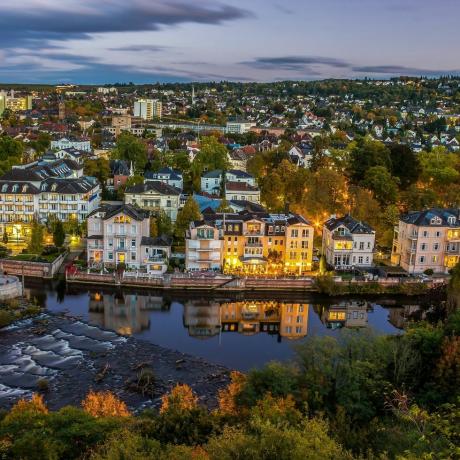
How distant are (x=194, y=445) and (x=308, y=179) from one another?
124 ft

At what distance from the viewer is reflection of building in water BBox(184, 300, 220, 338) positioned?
32.3 m

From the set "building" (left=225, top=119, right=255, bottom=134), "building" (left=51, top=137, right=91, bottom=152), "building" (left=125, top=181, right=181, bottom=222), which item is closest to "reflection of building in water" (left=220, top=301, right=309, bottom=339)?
"building" (left=125, top=181, right=181, bottom=222)

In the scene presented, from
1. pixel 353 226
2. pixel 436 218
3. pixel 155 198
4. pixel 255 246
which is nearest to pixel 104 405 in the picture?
pixel 255 246

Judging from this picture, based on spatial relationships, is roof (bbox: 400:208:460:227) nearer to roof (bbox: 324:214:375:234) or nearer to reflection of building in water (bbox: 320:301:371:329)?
roof (bbox: 324:214:375:234)

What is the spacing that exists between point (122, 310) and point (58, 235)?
10.8m

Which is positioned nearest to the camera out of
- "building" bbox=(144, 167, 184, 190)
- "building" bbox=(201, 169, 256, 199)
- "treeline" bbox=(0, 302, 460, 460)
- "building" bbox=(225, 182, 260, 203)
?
"treeline" bbox=(0, 302, 460, 460)

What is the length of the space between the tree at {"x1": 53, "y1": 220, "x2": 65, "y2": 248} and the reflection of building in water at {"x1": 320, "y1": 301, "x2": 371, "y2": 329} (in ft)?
64.9

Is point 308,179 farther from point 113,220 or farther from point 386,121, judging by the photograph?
point 386,121

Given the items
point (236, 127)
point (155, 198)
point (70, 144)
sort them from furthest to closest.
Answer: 1. point (236, 127)
2. point (70, 144)
3. point (155, 198)

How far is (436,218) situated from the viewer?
41.4 m

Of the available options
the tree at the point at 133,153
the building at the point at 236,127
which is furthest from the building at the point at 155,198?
the building at the point at 236,127

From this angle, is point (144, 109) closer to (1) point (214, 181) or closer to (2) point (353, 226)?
(1) point (214, 181)

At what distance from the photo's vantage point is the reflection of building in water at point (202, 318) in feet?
106

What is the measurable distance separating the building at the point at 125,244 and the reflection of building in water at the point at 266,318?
6.61 metres
